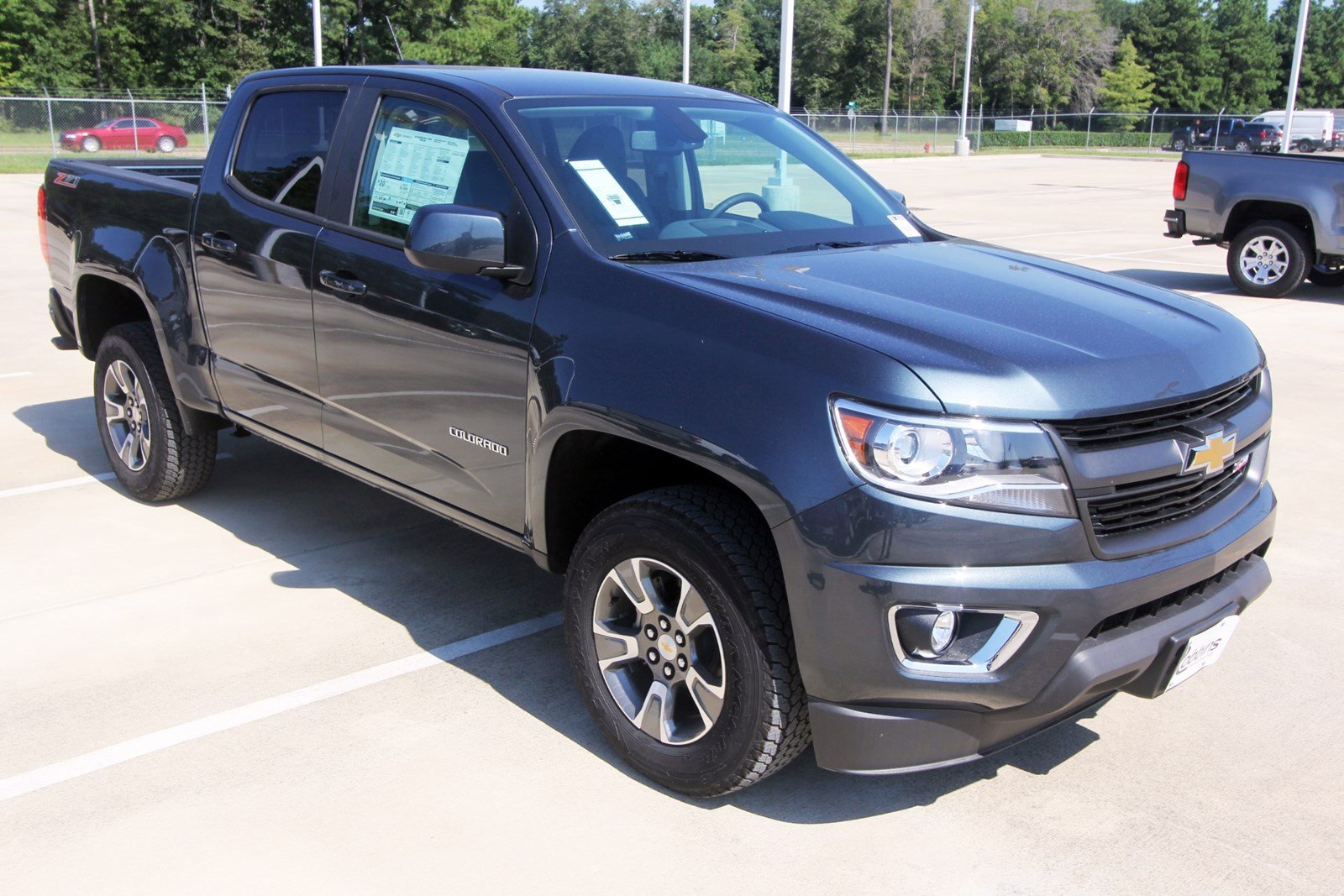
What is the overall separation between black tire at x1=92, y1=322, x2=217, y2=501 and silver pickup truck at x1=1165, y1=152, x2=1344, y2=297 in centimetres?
1002

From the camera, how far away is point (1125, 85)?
83.4 m

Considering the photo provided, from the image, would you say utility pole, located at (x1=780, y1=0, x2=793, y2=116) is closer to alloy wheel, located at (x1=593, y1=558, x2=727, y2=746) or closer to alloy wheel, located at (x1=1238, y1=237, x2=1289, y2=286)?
alloy wheel, located at (x1=1238, y1=237, x2=1289, y2=286)

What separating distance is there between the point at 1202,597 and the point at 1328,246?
9.87 m

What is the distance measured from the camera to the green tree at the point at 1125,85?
83.3 metres

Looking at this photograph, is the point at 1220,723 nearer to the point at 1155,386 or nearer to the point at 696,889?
the point at 1155,386

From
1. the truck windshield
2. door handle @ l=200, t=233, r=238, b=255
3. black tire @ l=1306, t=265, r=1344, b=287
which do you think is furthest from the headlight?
black tire @ l=1306, t=265, r=1344, b=287

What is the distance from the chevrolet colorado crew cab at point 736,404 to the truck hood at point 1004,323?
13mm

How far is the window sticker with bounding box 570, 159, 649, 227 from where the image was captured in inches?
146

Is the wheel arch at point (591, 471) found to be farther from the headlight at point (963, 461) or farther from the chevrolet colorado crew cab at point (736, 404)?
the headlight at point (963, 461)

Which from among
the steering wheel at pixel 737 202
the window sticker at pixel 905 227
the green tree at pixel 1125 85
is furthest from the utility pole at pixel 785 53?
the green tree at pixel 1125 85

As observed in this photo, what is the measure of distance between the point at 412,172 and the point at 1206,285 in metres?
11.1

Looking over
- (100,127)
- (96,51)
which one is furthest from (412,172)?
(96,51)

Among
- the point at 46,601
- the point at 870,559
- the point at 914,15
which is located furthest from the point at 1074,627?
the point at 914,15

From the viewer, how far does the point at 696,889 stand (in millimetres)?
2982
